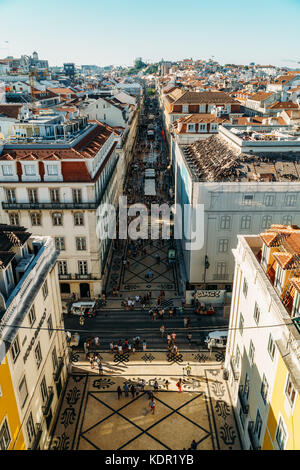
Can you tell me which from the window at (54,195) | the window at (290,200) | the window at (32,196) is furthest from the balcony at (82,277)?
the window at (290,200)

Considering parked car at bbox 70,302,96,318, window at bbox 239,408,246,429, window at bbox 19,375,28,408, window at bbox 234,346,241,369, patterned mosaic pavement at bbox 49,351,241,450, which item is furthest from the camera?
parked car at bbox 70,302,96,318

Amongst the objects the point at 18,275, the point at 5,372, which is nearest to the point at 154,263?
the point at 18,275

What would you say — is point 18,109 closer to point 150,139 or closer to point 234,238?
point 234,238

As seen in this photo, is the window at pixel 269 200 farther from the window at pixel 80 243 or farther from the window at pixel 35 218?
the window at pixel 35 218

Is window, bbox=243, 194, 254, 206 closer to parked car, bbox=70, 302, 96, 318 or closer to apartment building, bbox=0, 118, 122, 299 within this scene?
apartment building, bbox=0, 118, 122, 299

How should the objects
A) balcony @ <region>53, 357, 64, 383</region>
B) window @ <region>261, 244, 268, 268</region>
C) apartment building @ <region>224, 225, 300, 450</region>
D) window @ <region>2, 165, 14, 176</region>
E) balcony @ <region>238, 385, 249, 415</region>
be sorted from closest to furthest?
apartment building @ <region>224, 225, 300, 450</region> < window @ <region>261, 244, 268, 268</region> < balcony @ <region>238, 385, 249, 415</region> < balcony @ <region>53, 357, 64, 383</region> < window @ <region>2, 165, 14, 176</region>

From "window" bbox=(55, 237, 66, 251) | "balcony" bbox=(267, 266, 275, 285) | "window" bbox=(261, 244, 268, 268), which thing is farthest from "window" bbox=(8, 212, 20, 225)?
"balcony" bbox=(267, 266, 275, 285)

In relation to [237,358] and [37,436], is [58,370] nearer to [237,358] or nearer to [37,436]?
[37,436]

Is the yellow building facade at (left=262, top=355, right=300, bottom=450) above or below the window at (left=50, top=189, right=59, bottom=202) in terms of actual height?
below
